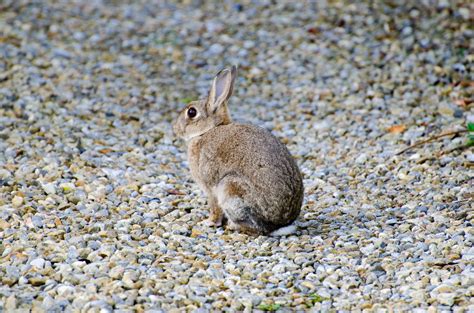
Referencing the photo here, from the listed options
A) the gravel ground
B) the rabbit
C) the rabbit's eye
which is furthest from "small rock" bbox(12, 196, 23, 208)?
the rabbit's eye

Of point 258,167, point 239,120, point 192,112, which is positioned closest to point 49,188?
point 192,112

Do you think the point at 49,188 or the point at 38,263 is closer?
the point at 38,263

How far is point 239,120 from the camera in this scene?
1018 cm

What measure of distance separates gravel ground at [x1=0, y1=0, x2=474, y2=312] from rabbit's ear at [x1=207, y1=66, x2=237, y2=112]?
3.15 feet

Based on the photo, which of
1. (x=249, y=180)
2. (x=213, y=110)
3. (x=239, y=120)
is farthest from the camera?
(x=239, y=120)

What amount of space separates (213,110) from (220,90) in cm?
20

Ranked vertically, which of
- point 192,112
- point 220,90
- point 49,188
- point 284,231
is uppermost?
point 220,90

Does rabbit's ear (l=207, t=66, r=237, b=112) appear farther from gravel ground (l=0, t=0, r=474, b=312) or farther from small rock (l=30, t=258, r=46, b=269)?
small rock (l=30, t=258, r=46, b=269)

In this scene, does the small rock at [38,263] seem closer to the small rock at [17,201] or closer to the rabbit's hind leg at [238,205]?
the small rock at [17,201]

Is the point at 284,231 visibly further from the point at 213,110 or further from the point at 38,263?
the point at 38,263

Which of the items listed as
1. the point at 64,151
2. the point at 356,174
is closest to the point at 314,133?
the point at 356,174

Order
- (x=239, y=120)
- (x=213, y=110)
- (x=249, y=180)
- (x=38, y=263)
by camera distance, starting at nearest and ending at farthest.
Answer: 1. (x=38, y=263)
2. (x=249, y=180)
3. (x=213, y=110)
4. (x=239, y=120)

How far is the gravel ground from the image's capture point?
5793 mm

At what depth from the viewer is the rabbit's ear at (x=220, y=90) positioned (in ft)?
24.5
